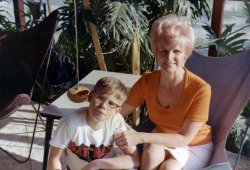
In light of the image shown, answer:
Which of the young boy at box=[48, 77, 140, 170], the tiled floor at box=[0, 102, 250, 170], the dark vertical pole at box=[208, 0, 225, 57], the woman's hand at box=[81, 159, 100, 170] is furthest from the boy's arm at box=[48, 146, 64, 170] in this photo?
the dark vertical pole at box=[208, 0, 225, 57]

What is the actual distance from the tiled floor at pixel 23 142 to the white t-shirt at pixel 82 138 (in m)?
0.89

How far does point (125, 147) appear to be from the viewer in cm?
164

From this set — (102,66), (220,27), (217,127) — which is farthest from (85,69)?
(217,127)

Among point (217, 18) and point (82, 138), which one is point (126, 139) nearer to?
point (82, 138)

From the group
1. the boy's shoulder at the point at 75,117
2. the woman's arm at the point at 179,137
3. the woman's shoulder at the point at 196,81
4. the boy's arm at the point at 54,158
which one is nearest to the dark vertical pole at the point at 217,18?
the woman's shoulder at the point at 196,81

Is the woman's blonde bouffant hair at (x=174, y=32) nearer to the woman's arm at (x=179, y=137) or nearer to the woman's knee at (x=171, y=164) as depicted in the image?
the woman's arm at (x=179, y=137)

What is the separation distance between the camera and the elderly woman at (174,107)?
65.3 inches

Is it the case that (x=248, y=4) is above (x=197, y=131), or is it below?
above

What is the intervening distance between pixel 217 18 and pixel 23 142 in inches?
67.3

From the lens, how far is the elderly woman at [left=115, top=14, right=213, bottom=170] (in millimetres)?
1658

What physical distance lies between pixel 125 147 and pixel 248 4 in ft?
5.23

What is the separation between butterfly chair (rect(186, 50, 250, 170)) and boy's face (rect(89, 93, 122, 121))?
550 mm

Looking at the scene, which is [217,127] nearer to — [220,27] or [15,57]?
[220,27]

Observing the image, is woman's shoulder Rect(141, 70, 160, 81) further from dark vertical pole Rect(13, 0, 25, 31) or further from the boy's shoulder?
dark vertical pole Rect(13, 0, 25, 31)
